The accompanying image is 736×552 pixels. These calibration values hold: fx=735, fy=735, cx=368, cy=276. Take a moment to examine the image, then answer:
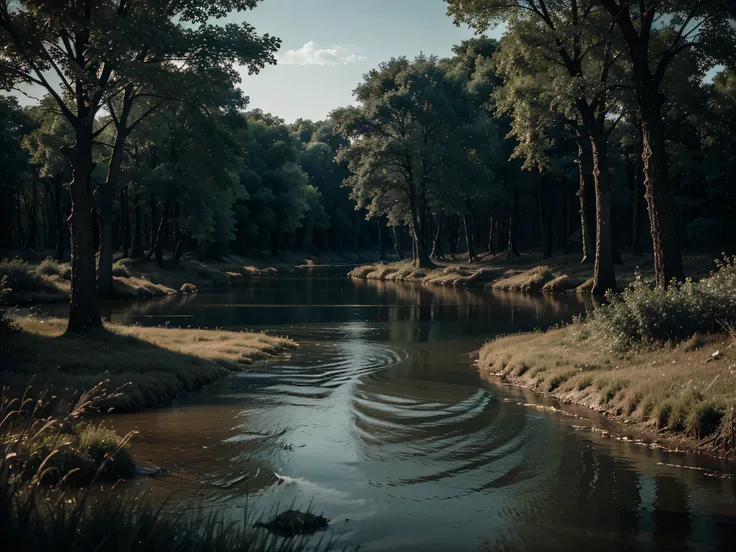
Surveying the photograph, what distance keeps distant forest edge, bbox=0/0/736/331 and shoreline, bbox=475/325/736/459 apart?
474cm

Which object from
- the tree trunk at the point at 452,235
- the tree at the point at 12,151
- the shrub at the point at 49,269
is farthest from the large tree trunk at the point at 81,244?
the tree trunk at the point at 452,235

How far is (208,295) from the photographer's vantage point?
5225 centimetres

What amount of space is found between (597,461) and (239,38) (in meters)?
18.0

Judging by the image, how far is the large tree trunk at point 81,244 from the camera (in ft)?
71.7

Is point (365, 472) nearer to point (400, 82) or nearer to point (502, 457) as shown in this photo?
point (502, 457)

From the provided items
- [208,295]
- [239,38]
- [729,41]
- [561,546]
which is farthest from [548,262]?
[561,546]

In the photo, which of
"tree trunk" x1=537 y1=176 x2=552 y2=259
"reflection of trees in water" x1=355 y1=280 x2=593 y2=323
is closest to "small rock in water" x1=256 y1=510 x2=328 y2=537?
"reflection of trees in water" x1=355 y1=280 x2=593 y2=323

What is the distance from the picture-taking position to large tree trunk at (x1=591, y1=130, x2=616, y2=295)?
32.8 m

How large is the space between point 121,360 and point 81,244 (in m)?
5.32

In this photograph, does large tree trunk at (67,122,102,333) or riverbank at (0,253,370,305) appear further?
→ riverbank at (0,253,370,305)

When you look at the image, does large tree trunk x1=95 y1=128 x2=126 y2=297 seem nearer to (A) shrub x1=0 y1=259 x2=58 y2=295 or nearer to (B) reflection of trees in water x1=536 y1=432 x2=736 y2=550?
(A) shrub x1=0 y1=259 x2=58 y2=295

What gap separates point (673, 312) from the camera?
17.1 metres

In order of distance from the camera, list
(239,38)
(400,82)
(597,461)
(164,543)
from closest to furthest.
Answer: (164,543) < (597,461) < (239,38) < (400,82)

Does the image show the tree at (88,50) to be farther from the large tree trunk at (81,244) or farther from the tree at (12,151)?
the tree at (12,151)
